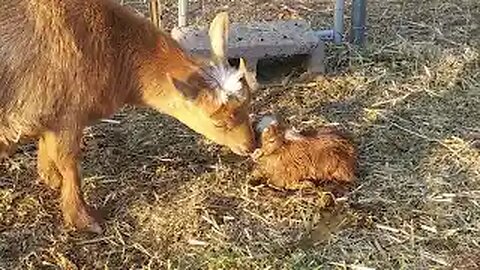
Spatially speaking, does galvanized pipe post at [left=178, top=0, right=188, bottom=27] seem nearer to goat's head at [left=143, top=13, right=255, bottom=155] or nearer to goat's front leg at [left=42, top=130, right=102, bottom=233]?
goat's head at [left=143, top=13, right=255, bottom=155]

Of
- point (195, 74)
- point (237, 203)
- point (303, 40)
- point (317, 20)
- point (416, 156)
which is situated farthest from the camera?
point (317, 20)

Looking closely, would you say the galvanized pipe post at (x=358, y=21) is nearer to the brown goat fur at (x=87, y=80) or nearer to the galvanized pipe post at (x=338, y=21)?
the galvanized pipe post at (x=338, y=21)

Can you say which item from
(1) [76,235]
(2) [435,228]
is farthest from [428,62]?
(1) [76,235]

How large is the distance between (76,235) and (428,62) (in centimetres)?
377

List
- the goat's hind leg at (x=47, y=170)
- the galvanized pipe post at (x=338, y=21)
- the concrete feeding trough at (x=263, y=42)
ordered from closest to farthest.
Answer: the goat's hind leg at (x=47, y=170) < the concrete feeding trough at (x=263, y=42) < the galvanized pipe post at (x=338, y=21)

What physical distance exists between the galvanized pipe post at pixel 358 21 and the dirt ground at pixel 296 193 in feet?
0.65

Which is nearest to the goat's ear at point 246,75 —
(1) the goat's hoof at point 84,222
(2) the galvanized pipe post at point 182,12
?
(1) the goat's hoof at point 84,222

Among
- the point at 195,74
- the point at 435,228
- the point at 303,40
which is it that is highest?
the point at 195,74

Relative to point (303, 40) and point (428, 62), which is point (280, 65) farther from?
point (428, 62)

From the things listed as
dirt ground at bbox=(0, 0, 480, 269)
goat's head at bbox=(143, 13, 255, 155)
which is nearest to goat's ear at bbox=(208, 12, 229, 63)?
goat's head at bbox=(143, 13, 255, 155)

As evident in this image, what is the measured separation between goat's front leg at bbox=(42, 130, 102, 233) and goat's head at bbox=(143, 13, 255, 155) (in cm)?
64

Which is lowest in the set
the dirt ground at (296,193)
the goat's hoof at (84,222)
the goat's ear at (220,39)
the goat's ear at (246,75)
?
the dirt ground at (296,193)

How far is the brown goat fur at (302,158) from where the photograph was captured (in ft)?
20.5

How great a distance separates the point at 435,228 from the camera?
5977 millimetres
